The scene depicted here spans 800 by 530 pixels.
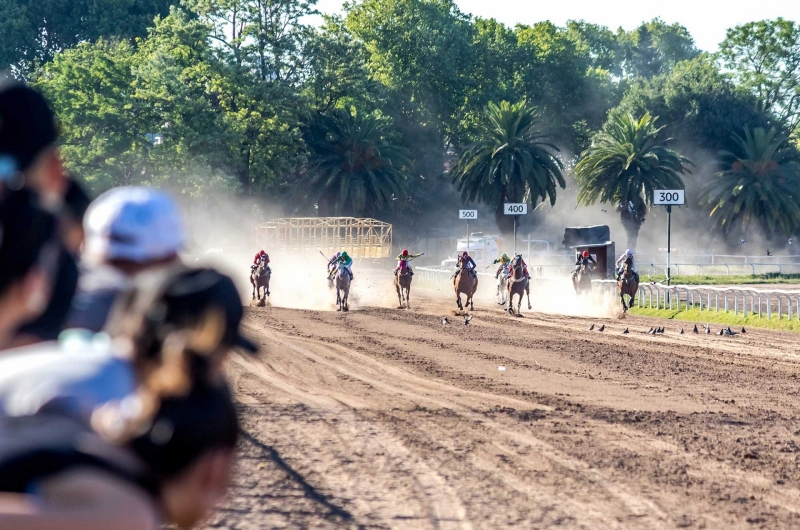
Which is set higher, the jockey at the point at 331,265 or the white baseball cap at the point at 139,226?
the jockey at the point at 331,265

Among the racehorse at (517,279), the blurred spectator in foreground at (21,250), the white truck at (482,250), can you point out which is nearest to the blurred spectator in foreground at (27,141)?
the blurred spectator in foreground at (21,250)

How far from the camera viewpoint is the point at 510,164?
64.5 metres

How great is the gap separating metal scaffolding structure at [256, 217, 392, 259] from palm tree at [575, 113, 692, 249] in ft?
43.6

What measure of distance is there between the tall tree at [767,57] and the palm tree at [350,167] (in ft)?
115

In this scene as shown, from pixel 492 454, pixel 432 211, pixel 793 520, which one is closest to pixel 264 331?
pixel 492 454

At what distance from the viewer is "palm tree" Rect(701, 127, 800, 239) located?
61469mm

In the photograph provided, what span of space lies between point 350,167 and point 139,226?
6773cm

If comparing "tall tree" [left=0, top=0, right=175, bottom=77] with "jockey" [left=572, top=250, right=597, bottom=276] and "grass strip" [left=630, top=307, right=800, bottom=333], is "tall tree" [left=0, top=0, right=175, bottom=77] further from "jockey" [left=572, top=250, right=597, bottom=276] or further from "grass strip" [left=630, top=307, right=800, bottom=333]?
"grass strip" [left=630, top=307, right=800, bottom=333]

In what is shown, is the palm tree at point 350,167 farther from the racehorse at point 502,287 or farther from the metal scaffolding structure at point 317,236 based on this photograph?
the racehorse at point 502,287

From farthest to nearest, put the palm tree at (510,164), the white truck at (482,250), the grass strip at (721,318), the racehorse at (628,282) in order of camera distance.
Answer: the palm tree at (510,164) < the white truck at (482,250) < the racehorse at (628,282) < the grass strip at (721,318)

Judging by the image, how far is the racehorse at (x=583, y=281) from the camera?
35.7m

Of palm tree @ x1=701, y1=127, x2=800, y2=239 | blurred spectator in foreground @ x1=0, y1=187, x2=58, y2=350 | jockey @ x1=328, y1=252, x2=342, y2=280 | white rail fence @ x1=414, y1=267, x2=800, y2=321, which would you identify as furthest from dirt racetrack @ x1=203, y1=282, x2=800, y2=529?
palm tree @ x1=701, y1=127, x2=800, y2=239

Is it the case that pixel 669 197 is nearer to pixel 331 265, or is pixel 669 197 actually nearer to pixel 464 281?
pixel 464 281

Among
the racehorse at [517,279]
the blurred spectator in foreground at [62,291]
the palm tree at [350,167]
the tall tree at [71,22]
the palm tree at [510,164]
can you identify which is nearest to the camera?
the blurred spectator in foreground at [62,291]
